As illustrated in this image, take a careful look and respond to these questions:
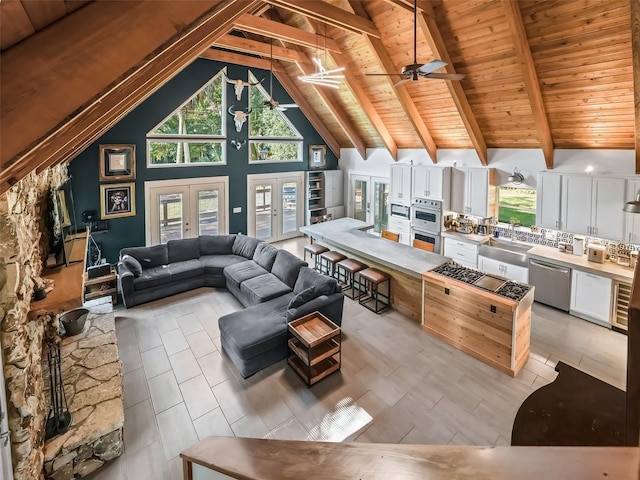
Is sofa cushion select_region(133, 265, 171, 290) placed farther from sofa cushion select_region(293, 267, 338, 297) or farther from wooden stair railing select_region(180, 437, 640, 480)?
wooden stair railing select_region(180, 437, 640, 480)

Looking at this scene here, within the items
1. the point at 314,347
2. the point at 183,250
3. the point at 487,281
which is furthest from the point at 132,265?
the point at 487,281

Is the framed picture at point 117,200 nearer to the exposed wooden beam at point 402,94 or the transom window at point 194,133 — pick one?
the transom window at point 194,133

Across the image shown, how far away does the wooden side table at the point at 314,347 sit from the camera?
4105mm

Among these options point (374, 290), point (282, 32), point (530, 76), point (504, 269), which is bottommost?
point (374, 290)

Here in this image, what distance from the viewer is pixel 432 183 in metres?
8.02

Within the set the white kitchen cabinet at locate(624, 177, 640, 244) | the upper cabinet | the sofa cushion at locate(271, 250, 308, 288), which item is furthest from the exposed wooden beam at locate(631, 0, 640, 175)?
the sofa cushion at locate(271, 250, 308, 288)

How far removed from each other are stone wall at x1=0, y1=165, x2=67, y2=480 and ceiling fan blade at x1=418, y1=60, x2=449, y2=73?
388 centimetres

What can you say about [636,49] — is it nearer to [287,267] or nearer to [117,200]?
[287,267]

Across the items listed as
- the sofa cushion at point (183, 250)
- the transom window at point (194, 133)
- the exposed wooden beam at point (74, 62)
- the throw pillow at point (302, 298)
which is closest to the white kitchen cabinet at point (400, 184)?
the transom window at point (194, 133)

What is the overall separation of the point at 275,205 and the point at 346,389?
6924 mm

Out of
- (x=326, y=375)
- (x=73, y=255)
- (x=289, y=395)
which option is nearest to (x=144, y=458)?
(x=289, y=395)

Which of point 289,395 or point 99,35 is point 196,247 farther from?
point 99,35

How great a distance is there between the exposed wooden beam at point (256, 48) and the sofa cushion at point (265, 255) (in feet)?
13.5

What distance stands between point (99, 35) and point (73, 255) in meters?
4.10
